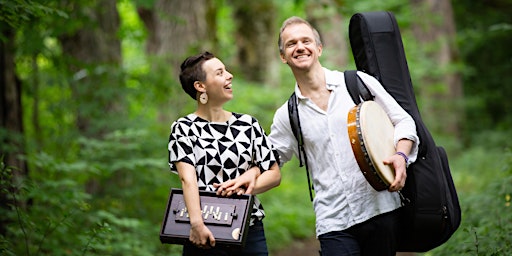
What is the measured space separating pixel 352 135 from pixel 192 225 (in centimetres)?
93

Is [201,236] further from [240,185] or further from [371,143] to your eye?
[371,143]

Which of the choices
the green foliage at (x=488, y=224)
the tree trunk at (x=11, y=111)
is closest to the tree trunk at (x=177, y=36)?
the tree trunk at (x=11, y=111)

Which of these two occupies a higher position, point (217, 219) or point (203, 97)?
point (203, 97)

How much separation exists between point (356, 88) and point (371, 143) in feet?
1.40

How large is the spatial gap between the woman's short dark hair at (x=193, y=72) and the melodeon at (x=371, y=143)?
0.82m

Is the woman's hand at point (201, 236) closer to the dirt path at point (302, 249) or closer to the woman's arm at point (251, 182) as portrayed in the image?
the woman's arm at point (251, 182)

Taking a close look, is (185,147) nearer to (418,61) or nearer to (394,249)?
(394,249)

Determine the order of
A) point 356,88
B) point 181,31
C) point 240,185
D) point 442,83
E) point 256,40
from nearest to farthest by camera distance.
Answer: point 240,185 < point 356,88 < point 181,31 < point 256,40 < point 442,83

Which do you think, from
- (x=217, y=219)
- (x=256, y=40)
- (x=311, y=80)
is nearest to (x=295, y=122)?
(x=311, y=80)

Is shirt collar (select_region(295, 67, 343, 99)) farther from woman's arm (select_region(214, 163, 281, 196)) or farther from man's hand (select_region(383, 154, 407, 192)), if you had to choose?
man's hand (select_region(383, 154, 407, 192))

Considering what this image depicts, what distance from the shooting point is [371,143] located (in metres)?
3.34

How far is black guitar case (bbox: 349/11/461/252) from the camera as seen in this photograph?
3529 mm

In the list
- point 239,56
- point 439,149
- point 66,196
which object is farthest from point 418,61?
point 439,149

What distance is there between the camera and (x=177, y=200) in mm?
3422
